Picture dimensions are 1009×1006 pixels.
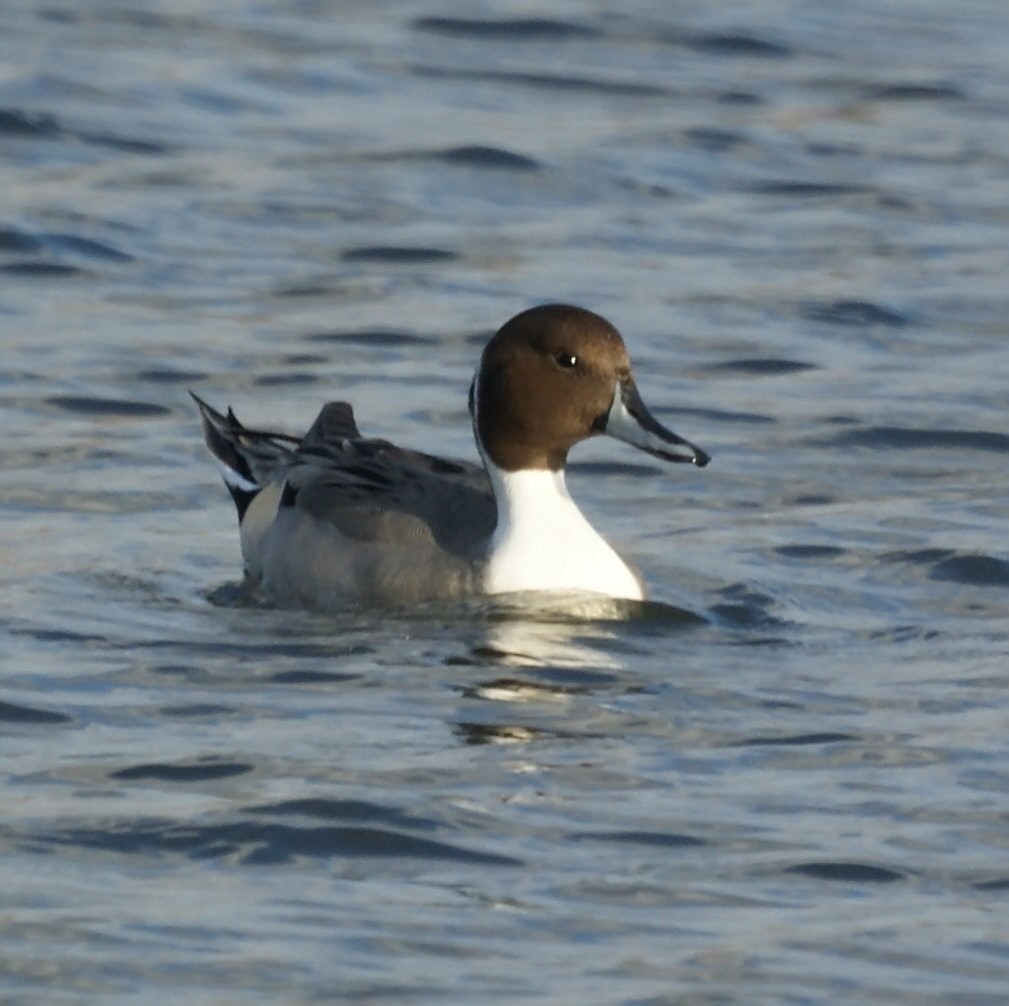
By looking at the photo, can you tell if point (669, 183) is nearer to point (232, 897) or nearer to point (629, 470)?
point (629, 470)

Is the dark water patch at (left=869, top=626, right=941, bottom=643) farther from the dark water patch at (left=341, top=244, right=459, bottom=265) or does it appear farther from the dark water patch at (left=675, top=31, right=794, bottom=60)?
the dark water patch at (left=675, top=31, right=794, bottom=60)

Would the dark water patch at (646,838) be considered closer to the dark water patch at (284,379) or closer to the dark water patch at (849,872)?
the dark water patch at (849,872)

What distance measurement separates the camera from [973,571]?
8.83 metres

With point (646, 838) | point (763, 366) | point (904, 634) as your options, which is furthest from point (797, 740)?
point (763, 366)

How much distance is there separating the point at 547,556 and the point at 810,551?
1116 millimetres

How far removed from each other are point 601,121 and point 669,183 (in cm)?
138

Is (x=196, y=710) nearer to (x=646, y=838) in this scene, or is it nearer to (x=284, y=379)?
(x=646, y=838)


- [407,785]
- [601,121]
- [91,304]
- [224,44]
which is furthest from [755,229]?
[407,785]

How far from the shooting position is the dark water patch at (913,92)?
55.6 ft

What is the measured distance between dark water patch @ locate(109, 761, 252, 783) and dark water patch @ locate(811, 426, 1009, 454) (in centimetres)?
454

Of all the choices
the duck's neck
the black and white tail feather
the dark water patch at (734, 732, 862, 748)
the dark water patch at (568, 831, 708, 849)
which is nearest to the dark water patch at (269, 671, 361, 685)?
the duck's neck

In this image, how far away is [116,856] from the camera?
5.85 metres

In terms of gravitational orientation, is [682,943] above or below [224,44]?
below

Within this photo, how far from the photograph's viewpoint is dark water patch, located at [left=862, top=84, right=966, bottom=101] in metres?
16.9
